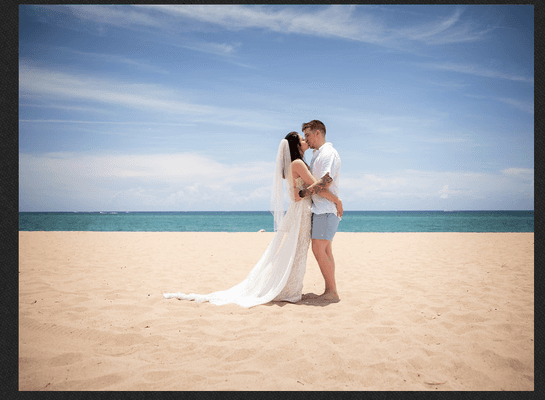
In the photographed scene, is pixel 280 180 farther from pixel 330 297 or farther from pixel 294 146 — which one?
pixel 330 297

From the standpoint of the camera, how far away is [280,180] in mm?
4039

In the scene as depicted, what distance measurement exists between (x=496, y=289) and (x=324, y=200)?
317cm

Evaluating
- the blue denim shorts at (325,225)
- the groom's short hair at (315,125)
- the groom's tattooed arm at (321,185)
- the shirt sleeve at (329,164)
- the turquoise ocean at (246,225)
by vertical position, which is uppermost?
the groom's short hair at (315,125)

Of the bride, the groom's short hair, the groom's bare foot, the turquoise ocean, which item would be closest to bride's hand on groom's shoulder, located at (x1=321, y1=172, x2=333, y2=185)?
the bride

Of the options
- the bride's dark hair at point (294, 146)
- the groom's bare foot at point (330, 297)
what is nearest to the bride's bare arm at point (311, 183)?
the bride's dark hair at point (294, 146)

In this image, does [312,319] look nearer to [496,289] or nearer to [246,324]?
[246,324]

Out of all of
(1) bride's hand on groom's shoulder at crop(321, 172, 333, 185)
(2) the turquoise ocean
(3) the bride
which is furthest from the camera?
(2) the turquoise ocean

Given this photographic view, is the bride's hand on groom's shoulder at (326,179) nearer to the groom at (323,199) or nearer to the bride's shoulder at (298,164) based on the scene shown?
the groom at (323,199)

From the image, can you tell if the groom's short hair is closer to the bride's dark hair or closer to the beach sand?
the bride's dark hair

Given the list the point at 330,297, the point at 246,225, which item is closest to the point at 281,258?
the point at 330,297

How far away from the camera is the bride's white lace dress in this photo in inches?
154

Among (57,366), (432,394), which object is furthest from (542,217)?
(57,366)

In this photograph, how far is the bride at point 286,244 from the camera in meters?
3.88

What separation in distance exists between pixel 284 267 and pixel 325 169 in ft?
4.70
